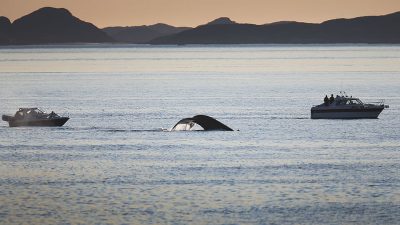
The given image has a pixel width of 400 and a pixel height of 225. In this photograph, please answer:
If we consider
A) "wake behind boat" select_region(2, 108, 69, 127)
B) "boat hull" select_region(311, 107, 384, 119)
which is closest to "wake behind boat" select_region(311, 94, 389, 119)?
"boat hull" select_region(311, 107, 384, 119)

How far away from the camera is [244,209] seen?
47719 mm

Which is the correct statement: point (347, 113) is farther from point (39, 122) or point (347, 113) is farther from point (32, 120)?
point (32, 120)

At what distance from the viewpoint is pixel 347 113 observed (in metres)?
106

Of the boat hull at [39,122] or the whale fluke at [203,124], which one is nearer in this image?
the whale fluke at [203,124]

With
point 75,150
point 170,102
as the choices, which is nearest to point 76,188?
point 75,150

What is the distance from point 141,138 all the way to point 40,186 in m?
31.6

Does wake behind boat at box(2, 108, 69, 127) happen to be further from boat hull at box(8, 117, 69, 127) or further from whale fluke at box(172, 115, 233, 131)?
whale fluke at box(172, 115, 233, 131)

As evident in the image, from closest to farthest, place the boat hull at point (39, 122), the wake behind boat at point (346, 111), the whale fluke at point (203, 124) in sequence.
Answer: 1. the whale fluke at point (203, 124)
2. the boat hull at point (39, 122)
3. the wake behind boat at point (346, 111)

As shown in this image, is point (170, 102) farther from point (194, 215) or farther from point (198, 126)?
point (194, 215)

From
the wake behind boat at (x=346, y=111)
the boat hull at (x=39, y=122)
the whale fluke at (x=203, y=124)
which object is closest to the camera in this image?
the whale fluke at (x=203, y=124)

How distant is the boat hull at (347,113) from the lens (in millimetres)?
105613

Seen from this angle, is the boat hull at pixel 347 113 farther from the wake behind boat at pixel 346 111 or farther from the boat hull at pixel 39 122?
the boat hull at pixel 39 122

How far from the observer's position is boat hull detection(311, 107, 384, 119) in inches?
4158

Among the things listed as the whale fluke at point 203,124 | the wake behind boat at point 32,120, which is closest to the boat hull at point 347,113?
the whale fluke at point 203,124
